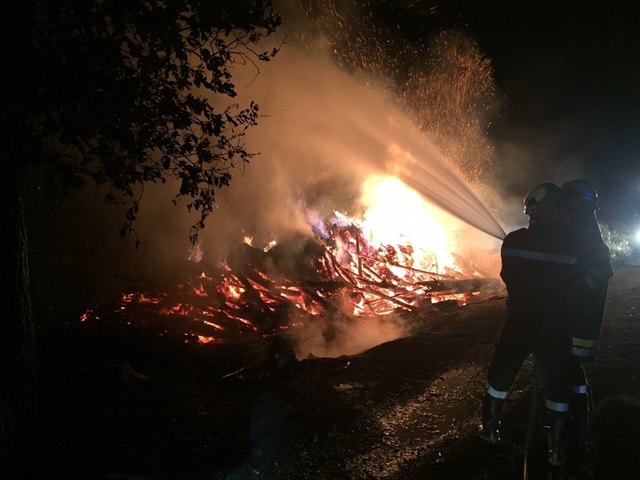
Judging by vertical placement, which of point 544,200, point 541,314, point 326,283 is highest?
point 544,200

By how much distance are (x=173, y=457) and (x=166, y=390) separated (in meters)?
1.48

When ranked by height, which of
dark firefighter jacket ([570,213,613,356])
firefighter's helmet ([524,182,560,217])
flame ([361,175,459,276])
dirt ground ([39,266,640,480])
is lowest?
dirt ground ([39,266,640,480])

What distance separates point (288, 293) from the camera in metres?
10.4

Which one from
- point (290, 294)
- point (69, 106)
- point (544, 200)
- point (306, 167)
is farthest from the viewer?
point (306, 167)

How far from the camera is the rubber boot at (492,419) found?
12.0ft

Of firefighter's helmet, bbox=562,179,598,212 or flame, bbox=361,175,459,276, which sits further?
flame, bbox=361,175,459,276

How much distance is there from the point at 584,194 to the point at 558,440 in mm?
2170

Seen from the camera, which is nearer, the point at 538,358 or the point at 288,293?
the point at 538,358

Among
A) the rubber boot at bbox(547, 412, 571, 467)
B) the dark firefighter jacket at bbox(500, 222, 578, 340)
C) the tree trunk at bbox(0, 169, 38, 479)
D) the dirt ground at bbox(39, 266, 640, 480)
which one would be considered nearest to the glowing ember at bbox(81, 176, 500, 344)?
the dirt ground at bbox(39, 266, 640, 480)

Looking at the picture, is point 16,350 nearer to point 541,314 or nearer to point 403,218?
point 541,314

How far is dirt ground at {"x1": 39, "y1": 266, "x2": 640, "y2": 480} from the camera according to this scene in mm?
3465

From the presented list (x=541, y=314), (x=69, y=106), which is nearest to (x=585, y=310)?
(x=541, y=314)

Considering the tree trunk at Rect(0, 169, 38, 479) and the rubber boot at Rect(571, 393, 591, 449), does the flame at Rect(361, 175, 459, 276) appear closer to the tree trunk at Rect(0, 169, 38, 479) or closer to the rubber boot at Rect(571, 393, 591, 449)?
the rubber boot at Rect(571, 393, 591, 449)

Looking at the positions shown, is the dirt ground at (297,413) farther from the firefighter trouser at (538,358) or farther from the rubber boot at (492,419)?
the firefighter trouser at (538,358)
